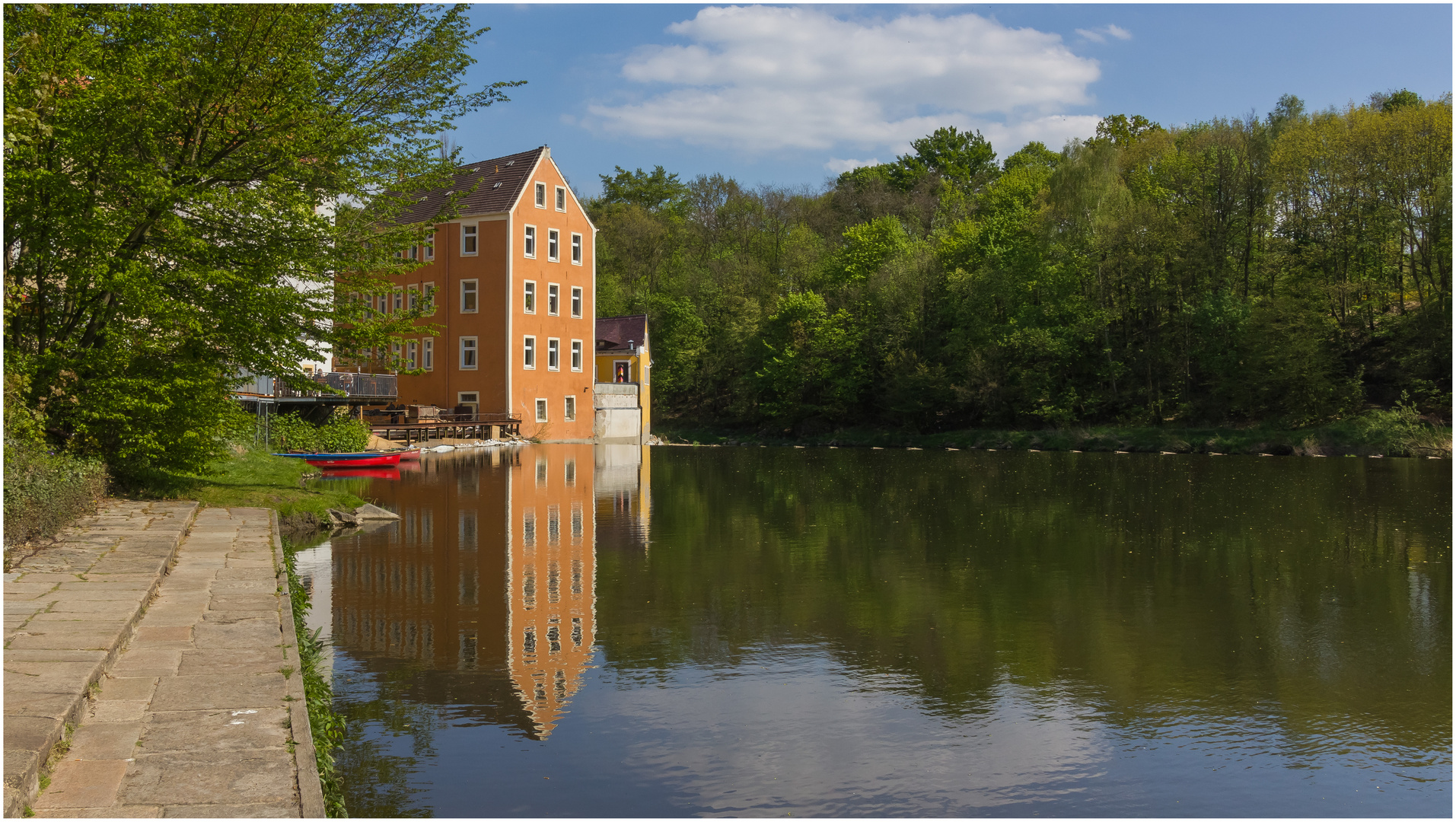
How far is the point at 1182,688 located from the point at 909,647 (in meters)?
2.27

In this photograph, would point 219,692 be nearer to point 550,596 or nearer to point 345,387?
point 550,596

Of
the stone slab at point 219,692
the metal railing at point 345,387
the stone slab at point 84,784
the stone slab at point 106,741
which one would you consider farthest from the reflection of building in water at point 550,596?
the metal railing at point 345,387

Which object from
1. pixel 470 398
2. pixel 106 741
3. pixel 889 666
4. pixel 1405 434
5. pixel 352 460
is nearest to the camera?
pixel 106 741

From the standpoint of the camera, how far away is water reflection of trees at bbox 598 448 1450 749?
8.32 meters

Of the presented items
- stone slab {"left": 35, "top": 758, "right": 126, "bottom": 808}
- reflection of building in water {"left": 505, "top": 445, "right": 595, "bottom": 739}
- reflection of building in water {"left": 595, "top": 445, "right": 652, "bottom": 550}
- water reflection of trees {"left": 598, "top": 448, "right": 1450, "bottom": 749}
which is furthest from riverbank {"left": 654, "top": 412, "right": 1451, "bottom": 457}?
stone slab {"left": 35, "top": 758, "right": 126, "bottom": 808}

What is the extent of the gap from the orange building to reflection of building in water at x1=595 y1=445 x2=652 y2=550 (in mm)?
8197

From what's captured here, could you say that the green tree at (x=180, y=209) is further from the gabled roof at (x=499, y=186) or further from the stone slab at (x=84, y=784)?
the gabled roof at (x=499, y=186)

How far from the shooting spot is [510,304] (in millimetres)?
47125

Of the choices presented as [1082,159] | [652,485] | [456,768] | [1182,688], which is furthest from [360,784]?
[1082,159]

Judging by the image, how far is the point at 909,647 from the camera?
9.41 metres

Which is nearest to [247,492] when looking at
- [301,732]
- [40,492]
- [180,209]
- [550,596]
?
[180,209]

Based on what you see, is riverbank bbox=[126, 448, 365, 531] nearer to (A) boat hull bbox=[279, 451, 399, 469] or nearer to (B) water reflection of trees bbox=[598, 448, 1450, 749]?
(B) water reflection of trees bbox=[598, 448, 1450, 749]

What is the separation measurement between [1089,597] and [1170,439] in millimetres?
37585

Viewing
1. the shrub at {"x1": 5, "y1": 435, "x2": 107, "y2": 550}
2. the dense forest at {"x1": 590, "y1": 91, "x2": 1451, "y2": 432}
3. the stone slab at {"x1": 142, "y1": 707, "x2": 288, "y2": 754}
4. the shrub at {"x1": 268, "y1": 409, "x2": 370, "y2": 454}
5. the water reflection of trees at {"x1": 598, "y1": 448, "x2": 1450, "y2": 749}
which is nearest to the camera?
the stone slab at {"x1": 142, "y1": 707, "x2": 288, "y2": 754}
